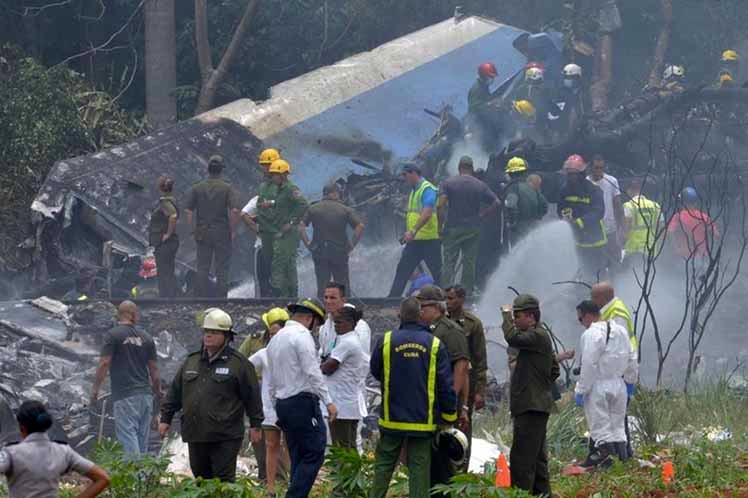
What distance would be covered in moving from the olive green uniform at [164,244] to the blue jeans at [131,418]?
3870 millimetres

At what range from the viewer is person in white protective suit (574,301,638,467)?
10461 mm

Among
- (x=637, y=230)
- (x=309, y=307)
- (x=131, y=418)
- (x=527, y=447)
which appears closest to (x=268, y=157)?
(x=637, y=230)

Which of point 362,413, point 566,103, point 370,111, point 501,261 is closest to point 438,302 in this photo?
point 362,413

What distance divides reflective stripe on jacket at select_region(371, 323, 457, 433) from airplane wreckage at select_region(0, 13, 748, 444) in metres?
5.56

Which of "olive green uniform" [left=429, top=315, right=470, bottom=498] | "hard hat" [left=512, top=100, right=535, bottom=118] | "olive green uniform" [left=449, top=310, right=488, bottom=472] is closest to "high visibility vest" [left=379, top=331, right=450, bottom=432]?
→ "olive green uniform" [left=429, top=315, right=470, bottom=498]

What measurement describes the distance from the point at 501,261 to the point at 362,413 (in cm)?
775

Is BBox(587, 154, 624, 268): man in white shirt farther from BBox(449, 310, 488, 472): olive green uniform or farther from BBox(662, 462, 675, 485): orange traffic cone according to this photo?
BBox(449, 310, 488, 472): olive green uniform

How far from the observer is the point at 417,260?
1600 centimetres

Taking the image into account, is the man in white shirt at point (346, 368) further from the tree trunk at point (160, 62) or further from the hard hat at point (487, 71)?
the tree trunk at point (160, 62)

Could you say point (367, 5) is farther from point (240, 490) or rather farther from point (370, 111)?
point (240, 490)

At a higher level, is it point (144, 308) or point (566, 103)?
point (566, 103)

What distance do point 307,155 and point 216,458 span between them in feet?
38.4

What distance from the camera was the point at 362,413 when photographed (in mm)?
A: 9641

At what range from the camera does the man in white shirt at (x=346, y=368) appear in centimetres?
952
